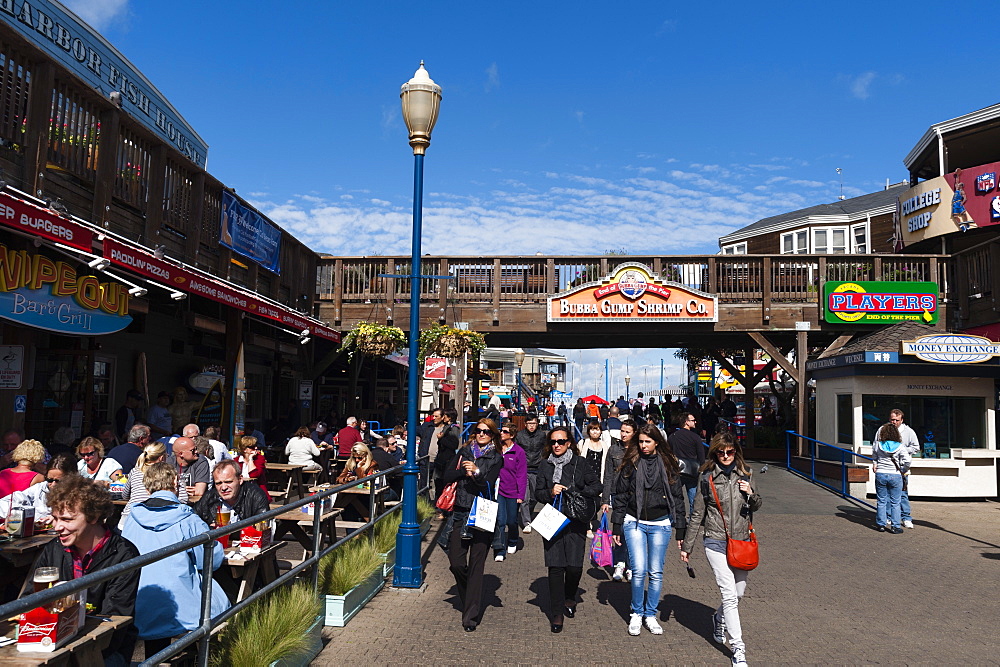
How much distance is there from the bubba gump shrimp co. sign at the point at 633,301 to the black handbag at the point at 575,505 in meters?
12.0

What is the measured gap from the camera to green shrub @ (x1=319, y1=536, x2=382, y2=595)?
6523mm

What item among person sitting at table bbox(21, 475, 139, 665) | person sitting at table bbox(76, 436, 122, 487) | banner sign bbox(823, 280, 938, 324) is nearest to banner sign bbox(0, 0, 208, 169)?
person sitting at table bbox(76, 436, 122, 487)

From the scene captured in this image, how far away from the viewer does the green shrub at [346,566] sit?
6523 millimetres

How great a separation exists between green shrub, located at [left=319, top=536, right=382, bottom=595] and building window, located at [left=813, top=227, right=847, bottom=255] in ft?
96.3

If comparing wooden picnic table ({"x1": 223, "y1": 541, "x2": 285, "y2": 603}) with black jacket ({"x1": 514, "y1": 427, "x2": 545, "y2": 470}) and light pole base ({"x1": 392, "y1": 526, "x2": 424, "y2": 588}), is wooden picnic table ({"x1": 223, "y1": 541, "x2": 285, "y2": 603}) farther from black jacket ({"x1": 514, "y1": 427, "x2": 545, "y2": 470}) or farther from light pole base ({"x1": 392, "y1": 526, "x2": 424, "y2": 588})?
black jacket ({"x1": 514, "y1": 427, "x2": 545, "y2": 470})

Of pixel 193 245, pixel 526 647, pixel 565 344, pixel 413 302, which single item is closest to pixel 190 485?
pixel 413 302

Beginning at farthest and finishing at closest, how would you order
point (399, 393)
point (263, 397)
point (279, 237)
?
point (399, 393)
point (263, 397)
point (279, 237)

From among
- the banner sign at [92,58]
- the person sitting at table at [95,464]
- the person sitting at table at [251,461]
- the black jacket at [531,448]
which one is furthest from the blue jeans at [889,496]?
the banner sign at [92,58]

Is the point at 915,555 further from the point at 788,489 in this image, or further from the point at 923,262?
the point at 923,262

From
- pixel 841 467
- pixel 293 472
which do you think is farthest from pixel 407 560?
pixel 841 467

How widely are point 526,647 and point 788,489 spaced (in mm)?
11001

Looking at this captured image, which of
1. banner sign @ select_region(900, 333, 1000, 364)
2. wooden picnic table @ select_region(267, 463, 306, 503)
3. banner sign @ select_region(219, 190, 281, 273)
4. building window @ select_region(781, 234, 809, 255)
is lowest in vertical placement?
wooden picnic table @ select_region(267, 463, 306, 503)

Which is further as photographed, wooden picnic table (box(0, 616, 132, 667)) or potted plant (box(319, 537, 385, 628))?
potted plant (box(319, 537, 385, 628))

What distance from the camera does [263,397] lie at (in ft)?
60.6
